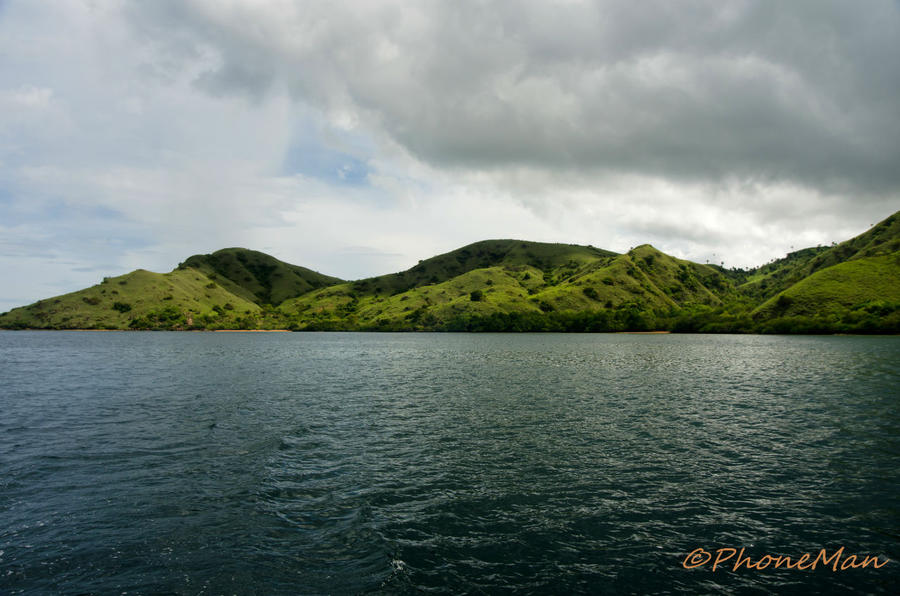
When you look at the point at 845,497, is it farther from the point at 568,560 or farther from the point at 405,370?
the point at 405,370

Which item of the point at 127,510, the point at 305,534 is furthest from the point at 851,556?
the point at 127,510

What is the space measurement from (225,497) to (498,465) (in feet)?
49.8

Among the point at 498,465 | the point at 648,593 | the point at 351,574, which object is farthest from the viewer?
the point at 498,465

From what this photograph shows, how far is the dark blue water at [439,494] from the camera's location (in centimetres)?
1539

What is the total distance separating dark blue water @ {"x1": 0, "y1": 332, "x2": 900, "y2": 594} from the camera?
15391mm

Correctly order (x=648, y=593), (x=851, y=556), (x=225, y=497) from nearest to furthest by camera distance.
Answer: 1. (x=648, y=593)
2. (x=851, y=556)
3. (x=225, y=497)

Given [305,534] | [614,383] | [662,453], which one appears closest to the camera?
[305,534]

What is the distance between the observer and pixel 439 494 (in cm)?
2261

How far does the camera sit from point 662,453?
2981 cm

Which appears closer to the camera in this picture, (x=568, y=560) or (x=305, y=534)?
(x=568, y=560)

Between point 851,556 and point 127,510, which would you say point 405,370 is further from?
point 851,556

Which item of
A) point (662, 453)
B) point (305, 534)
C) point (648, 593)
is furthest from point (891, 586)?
point (305, 534)

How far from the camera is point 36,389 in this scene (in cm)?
5794

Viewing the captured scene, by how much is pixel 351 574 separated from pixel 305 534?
3912mm
